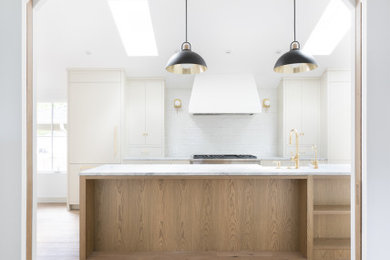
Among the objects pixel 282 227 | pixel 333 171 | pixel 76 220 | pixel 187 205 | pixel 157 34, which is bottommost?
pixel 76 220

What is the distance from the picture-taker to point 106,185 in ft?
8.61

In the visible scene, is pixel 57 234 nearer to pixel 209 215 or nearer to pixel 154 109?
pixel 209 215

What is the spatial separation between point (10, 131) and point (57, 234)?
2.49 meters

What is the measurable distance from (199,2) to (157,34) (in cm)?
87

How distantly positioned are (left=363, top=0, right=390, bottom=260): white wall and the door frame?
1.9 inches

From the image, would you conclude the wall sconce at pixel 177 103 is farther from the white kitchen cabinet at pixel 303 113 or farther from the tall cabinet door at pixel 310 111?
the tall cabinet door at pixel 310 111

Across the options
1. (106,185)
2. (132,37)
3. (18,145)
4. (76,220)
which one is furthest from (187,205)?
(132,37)

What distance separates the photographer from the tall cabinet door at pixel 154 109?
4.84 meters

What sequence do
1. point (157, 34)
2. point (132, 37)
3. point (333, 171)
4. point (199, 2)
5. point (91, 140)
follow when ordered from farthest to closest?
point (91, 140), point (132, 37), point (157, 34), point (199, 2), point (333, 171)

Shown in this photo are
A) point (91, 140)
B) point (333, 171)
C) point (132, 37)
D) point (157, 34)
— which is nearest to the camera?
point (333, 171)

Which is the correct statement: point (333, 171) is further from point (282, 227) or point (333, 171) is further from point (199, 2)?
point (199, 2)

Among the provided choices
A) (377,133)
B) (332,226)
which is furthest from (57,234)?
(377,133)

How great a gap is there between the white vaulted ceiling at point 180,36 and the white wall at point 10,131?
226 centimetres

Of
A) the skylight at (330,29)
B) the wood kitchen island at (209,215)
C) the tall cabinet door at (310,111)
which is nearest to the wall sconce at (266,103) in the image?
the tall cabinet door at (310,111)
